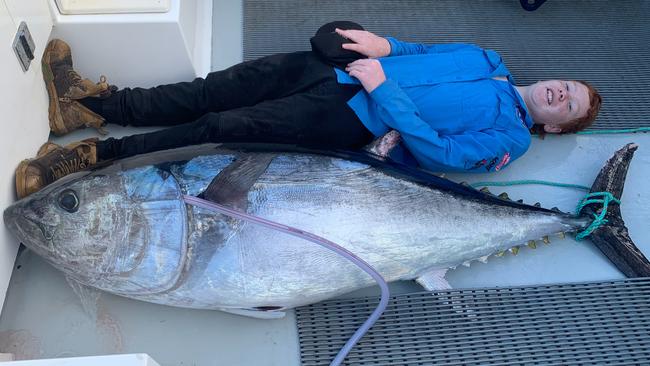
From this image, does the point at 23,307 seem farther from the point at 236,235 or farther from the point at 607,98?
the point at 607,98

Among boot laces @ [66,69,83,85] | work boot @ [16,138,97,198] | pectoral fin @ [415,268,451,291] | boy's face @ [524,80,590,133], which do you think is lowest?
pectoral fin @ [415,268,451,291]

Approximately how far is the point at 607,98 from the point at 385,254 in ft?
6.36

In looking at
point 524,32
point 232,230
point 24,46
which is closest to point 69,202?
point 232,230

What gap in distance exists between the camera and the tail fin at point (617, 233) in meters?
2.38

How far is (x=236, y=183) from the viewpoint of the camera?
196 centimetres

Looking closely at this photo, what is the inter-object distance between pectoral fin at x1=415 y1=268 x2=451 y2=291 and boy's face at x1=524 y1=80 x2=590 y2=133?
1101 millimetres

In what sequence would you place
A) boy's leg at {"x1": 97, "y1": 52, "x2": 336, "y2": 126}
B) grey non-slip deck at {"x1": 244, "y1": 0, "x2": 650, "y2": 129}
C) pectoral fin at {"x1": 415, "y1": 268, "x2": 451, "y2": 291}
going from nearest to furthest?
1. pectoral fin at {"x1": 415, "y1": 268, "x2": 451, "y2": 291}
2. boy's leg at {"x1": 97, "y1": 52, "x2": 336, "y2": 126}
3. grey non-slip deck at {"x1": 244, "y1": 0, "x2": 650, "y2": 129}

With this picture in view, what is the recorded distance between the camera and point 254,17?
3268mm

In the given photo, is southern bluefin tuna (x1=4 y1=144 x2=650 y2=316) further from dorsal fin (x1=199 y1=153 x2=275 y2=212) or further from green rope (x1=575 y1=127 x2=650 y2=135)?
green rope (x1=575 y1=127 x2=650 y2=135)

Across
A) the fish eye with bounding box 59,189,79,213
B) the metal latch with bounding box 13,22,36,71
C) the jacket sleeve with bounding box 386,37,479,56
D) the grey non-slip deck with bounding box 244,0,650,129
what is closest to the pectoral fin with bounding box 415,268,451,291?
the jacket sleeve with bounding box 386,37,479,56

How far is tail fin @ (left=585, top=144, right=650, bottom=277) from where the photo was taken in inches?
93.6

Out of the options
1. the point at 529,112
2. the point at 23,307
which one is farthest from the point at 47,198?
the point at 529,112

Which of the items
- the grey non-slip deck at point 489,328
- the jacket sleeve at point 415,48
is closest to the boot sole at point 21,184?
the grey non-slip deck at point 489,328

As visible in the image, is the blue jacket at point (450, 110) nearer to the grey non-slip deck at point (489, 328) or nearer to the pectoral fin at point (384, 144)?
the pectoral fin at point (384, 144)
